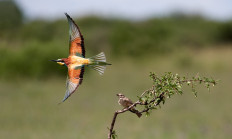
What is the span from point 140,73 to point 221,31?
1150cm

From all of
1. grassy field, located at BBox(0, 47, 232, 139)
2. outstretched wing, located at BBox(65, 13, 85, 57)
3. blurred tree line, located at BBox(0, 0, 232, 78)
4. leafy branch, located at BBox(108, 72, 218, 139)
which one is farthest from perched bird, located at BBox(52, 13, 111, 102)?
blurred tree line, located at BBox(0, 0, 232, 78)

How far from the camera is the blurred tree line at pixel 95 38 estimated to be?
37.4ft

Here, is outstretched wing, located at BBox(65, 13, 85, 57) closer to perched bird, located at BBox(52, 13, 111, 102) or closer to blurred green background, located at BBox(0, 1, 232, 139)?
perched bird, located at BBox(52, 13, 111, 102)

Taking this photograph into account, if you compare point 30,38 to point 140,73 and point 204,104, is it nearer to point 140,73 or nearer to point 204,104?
point 140,73

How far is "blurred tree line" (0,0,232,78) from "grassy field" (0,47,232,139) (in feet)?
2.34

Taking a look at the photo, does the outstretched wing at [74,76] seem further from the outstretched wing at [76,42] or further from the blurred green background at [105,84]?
the blurred green background at [105,84]

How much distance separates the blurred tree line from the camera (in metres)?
11.4

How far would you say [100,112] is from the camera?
9656 mm

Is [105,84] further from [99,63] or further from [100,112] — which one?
[99,63]

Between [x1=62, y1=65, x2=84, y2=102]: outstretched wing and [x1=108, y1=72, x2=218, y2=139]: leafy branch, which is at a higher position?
[x1=108, y1=72, x2=218, y2=139]: leafy branch

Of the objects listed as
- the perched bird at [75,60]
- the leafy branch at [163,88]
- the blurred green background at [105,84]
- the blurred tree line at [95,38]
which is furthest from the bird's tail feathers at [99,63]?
the blurred tree line at [95,38]

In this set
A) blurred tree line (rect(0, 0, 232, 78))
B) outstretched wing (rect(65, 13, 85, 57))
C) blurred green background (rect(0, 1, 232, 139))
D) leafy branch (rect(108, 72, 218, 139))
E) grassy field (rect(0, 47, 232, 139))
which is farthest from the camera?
blurred tree line (rect(0, 0, 232, 78))

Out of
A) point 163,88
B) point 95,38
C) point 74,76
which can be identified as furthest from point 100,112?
point 95,38

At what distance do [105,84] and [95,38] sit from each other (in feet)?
29.0
